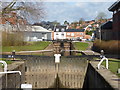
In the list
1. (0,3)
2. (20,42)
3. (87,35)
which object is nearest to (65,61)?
(0,3)

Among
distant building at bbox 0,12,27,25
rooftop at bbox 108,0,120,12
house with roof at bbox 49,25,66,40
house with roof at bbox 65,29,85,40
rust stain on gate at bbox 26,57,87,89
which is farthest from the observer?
house with roof at bbox 65,29,85,40

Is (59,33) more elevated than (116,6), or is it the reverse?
(116,6)

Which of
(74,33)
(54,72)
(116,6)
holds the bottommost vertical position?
(54,72)

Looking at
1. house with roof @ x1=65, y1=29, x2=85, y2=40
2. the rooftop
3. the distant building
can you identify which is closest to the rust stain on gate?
the distant building

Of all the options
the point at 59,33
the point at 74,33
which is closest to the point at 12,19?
the point at 59,33

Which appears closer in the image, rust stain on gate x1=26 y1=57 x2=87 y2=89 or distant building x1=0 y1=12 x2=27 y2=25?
rust stain on gate x1=26 y1=57 x2=87 y2=89

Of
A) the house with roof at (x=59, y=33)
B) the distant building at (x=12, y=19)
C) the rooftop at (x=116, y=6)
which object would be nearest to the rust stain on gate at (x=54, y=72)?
the distant building at (x=12, y=19)

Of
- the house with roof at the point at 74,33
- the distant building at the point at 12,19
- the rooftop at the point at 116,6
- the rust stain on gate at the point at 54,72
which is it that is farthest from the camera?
the house with roof at the point at 74,33

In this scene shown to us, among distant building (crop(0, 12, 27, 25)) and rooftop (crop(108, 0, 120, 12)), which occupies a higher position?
rooftop (crop(108, 0, 120, 12))

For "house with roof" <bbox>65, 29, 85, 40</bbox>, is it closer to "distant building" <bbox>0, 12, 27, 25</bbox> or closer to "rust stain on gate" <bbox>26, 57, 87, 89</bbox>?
"distant building" <bbox>0, 12, 27, 25</bbox>

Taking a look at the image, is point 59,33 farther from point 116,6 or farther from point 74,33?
point 116,6

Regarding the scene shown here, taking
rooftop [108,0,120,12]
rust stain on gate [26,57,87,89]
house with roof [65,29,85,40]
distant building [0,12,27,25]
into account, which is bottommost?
rust stain on gate [26,57,87,89]

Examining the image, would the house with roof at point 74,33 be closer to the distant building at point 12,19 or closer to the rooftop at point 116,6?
the rooftop at point 116,6

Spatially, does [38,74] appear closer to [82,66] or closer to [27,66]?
[27,66]
